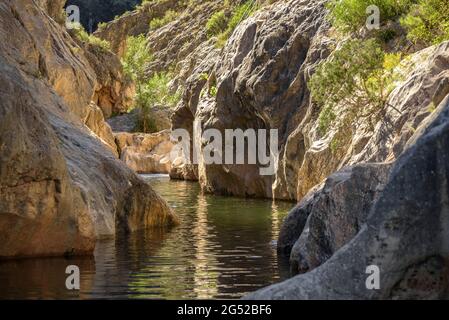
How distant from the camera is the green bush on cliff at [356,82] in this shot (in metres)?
26.0

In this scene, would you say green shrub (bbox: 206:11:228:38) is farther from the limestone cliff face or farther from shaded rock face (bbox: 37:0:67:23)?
shaded rock face (bbox: 37:0:67:23)

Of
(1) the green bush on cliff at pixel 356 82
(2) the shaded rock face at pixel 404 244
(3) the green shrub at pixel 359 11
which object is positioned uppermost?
(3) the green shrub at pixel 359 11

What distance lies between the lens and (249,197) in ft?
132

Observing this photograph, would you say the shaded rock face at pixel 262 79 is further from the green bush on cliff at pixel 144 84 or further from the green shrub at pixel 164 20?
the green shrub at pixel 164 20

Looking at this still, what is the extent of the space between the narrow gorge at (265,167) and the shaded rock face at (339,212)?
0.09 feet

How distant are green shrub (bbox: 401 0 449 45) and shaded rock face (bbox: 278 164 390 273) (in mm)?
12265

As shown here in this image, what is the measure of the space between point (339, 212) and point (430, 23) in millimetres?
13809

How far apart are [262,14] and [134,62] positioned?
51.6 metres

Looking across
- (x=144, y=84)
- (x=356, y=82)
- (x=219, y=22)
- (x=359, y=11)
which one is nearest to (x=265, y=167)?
(x=359, y=11)

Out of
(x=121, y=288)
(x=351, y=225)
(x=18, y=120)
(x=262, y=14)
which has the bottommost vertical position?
(x=121, y=288)

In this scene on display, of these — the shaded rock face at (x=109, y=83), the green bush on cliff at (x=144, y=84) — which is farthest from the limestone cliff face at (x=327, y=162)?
the green bush on cliff at (x=144, y=84)

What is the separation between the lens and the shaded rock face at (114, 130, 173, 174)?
204 ft

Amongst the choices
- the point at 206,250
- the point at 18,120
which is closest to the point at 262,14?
the point at 206,250
